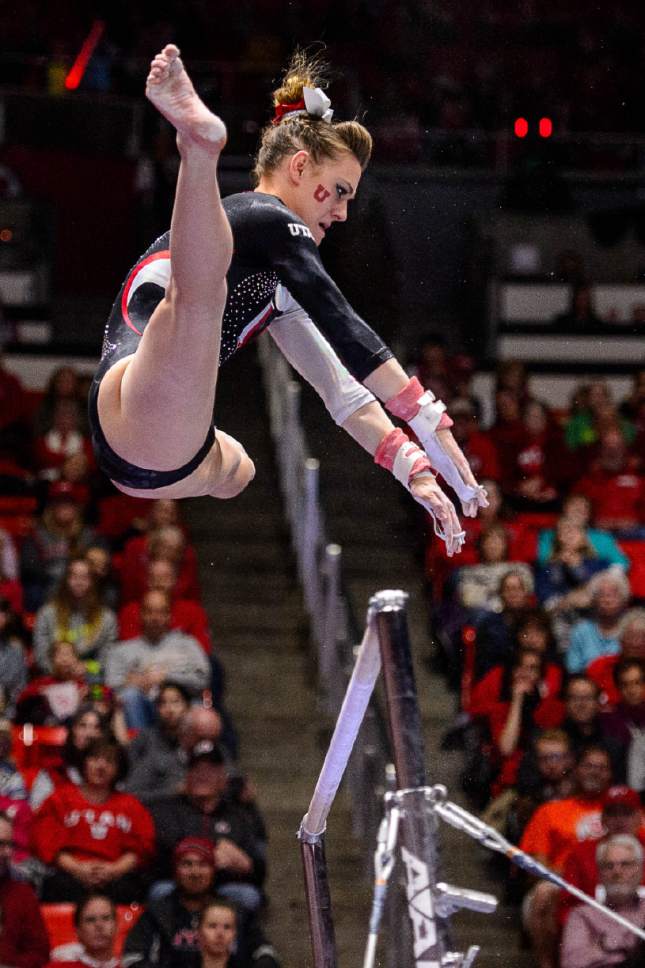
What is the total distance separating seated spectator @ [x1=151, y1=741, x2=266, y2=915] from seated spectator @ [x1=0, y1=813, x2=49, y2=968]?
0.39 metres

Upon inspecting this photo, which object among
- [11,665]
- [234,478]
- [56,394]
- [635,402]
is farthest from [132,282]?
[635,402]

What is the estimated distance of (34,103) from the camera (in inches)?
388

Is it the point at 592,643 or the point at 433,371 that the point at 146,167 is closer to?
the point at 433,371

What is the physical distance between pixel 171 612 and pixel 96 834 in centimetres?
110

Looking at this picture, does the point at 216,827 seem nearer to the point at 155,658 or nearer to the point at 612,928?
the point at 155,658

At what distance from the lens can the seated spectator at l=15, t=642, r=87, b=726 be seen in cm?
566

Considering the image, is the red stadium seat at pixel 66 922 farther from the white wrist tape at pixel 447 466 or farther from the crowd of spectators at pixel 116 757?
the white wrist tape at pixel 447 466

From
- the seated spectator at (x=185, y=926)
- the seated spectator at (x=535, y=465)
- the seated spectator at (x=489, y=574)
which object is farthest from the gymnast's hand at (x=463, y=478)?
the seated spectator at (x=535, y=465)

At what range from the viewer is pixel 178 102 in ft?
7.79

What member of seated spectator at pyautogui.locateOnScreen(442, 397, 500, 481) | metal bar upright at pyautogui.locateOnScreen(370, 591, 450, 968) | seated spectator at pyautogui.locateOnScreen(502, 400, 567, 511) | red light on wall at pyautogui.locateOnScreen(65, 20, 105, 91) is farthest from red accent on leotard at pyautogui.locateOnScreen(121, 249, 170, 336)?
red light on wall at pyautogui.locateOnScreen(65, 20, 105, 91)

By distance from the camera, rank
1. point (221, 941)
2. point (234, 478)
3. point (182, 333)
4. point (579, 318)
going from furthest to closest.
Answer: point (579, 318), point (221, 941), point (234, 478), point (182, 333)

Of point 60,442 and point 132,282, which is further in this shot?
point 60,442

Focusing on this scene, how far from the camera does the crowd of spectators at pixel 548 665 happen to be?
4.84 meters

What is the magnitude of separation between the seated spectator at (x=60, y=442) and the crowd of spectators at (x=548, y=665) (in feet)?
5.15
